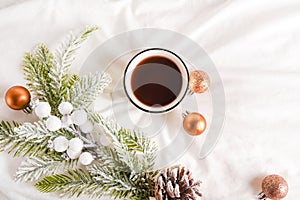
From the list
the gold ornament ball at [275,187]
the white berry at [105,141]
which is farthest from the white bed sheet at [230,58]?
the white berry at [105,141]

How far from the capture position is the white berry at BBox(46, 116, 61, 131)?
0.79 m

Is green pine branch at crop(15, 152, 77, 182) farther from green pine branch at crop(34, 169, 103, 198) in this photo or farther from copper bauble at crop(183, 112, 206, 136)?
copper bauble at crop(183, 112, 206, 136)

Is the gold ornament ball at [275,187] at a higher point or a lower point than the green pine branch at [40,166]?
higher

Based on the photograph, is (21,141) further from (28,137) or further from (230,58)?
(230,58)

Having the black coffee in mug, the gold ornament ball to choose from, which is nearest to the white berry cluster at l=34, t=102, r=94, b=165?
the black coffee in mug

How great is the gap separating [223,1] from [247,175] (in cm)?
34

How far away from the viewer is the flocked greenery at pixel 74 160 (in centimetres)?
82

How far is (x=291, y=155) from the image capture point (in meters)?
0.87

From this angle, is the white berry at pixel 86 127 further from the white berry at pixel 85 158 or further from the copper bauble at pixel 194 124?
the copper bauble at pixel 194 124

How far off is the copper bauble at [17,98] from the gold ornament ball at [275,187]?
0.45 meters

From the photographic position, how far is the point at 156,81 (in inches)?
33.7

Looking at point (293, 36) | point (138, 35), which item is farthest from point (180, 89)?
point (293, 36)

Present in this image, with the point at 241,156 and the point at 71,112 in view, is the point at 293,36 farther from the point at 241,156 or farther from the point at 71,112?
the point at 71,112

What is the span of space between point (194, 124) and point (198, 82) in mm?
78
